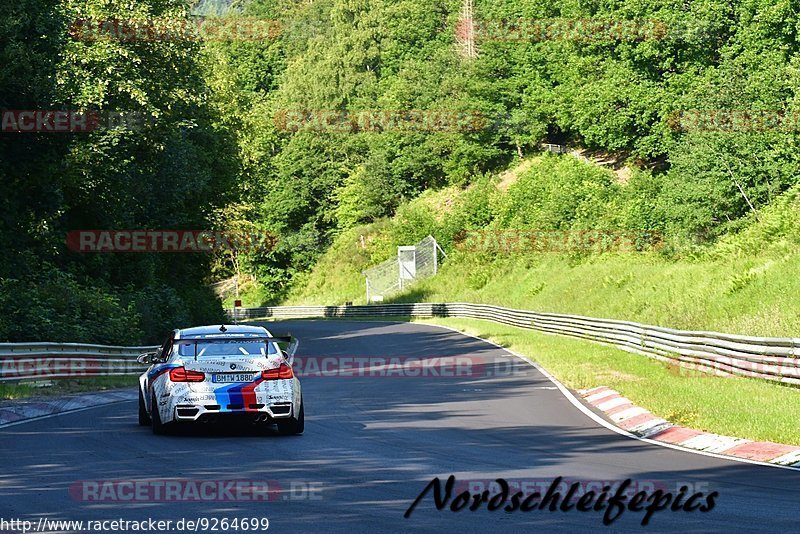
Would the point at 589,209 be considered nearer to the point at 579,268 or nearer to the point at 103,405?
the point at 579,268

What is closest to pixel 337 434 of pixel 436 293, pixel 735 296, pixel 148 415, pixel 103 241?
pixel 148 415

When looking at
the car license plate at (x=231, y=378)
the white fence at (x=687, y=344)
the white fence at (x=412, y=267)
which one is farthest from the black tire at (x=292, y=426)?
the white fence at (x=412, y=267)

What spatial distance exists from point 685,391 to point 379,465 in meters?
9.80

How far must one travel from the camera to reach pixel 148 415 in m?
16.6

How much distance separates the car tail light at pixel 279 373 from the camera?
15.1 m

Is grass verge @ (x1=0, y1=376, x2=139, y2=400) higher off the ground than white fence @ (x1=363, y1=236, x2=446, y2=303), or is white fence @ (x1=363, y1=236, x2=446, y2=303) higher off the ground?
white fence @ (x1=363, y1=236, x2=446, y2=303)

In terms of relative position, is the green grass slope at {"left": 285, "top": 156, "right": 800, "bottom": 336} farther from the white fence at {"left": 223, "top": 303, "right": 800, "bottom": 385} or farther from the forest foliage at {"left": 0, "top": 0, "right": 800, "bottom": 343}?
the white fence at {"left": 223, "top": 303, "right": 800, "bottom": 385}

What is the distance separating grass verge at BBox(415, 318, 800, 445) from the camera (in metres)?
15.2

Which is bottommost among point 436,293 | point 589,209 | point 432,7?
point 436,293

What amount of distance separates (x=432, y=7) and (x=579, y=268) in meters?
47.5

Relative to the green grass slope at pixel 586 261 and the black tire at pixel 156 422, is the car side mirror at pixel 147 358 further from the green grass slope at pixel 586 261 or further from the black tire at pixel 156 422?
the green grass slope at pixel 586 261

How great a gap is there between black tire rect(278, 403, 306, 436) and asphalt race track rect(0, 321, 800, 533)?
6.2 inches

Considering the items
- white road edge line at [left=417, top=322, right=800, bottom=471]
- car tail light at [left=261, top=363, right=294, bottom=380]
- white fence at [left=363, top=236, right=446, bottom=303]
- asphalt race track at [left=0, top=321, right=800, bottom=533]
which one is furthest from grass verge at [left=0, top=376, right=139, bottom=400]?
white fence at [left=363, top=236, right=446, bottom=303]

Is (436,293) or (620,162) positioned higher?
(620,162)
